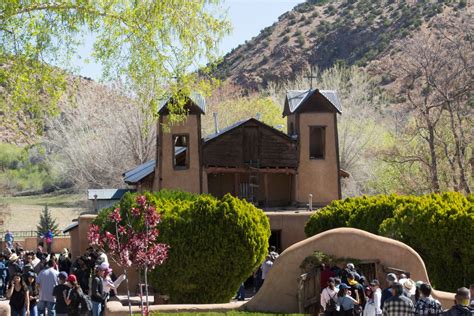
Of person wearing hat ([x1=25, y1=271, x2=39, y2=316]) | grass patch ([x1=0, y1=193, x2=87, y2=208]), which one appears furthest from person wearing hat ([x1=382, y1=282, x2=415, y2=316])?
grass patch ([x1=0, y1=193, x2=87, y2=208])

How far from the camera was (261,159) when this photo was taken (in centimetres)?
4116

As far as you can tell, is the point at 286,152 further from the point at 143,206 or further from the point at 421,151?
the point at 143,206

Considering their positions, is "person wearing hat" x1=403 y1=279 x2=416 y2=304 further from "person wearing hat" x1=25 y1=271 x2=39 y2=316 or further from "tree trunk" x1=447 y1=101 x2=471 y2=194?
"tree trunk" x1=447 y1=101 x2=471 y2=194

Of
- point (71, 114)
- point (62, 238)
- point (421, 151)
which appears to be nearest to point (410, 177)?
point (421, 151)

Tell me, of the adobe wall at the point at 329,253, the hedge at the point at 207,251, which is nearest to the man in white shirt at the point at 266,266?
the hedge at the point at 207,251

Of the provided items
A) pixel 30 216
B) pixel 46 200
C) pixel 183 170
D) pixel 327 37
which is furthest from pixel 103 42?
pixel 327 37

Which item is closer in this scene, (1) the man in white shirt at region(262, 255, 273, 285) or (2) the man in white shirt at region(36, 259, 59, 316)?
(2) the man in white shirt at region(36, 259, 59, 316)

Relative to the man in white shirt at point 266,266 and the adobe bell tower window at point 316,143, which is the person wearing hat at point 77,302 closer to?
the man in white shirt at point 266,266

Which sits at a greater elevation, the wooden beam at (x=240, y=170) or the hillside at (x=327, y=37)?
the hillside at (x=327, y=37)

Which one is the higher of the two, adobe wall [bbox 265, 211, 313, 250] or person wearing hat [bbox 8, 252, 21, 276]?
adobe wall [bbox 265, 211, 313, 250]

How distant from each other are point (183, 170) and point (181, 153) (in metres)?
2.26

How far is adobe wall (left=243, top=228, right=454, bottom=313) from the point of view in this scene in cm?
2052

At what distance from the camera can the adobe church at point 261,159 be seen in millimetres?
40094

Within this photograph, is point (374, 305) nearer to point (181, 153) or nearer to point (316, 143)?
point (181, 153)
